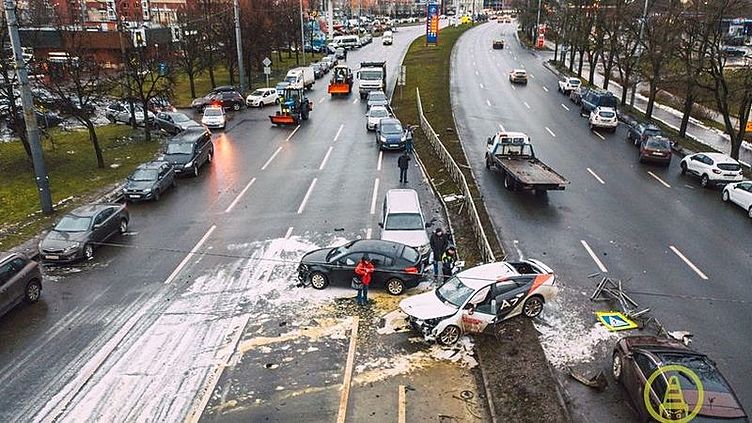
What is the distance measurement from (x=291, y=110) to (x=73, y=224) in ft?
76.5

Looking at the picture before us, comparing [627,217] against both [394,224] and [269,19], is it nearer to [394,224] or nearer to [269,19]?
[394,224]

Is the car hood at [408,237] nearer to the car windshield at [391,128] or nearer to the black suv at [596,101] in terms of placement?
→ the car windshield at [391,128]

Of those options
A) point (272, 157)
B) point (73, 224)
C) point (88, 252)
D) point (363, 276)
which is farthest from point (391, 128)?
point (363, 276)

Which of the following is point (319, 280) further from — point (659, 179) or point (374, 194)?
point (659, 179)

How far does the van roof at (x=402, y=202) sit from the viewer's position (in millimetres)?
20672

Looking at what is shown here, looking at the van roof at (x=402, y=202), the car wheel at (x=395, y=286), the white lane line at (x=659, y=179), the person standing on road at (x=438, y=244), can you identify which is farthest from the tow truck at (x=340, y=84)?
the car wheel at (x=395, y=286)

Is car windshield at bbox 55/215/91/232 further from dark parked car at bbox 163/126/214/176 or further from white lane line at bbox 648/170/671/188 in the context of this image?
white lane line at bbox 648/170/671/188

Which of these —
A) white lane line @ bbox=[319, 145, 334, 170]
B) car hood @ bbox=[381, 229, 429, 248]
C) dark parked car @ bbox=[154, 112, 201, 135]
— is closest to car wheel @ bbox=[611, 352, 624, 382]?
car hood @ bbox=[381, 229, 429, 248]

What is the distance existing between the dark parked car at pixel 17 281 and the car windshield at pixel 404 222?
10760 mm

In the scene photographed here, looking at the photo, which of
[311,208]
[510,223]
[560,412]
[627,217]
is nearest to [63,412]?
[560,412]

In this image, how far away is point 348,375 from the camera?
13406 millimetres

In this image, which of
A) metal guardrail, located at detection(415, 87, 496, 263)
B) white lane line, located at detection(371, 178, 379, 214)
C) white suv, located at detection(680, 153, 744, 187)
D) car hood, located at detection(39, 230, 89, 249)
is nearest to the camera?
metal guardrail, located at detection(415, 87, 496, 263)

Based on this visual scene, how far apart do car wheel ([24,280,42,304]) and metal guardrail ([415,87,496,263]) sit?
13.4 meters

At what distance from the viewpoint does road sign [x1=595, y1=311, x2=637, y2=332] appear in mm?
15062
